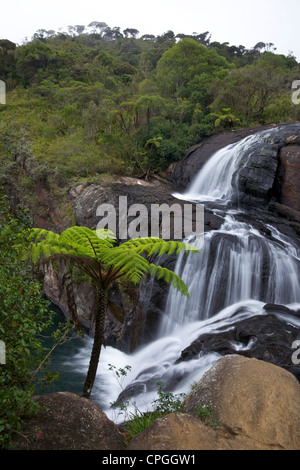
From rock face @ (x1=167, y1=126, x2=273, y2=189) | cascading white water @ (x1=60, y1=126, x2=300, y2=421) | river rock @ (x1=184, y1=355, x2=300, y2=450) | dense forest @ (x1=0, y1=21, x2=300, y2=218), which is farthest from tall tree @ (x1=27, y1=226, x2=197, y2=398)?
rock face @ (x1=167, y1=126, x2=273, y2=189)

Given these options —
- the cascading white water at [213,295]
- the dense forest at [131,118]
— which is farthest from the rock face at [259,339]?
the dense forest at [131,118]

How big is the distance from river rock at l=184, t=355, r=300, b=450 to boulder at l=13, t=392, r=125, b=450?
3.28 ft

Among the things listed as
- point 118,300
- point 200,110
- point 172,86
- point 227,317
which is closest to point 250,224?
point 227,317

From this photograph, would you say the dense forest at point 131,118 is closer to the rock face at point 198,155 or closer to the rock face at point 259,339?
the rock face at point 198,155

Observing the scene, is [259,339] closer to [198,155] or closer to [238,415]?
[238,415]

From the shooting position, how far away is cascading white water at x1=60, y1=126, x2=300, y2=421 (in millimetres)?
6590

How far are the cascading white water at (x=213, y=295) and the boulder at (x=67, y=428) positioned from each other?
122 inches

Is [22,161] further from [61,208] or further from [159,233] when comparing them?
[159,233]

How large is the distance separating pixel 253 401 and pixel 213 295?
4.17 meters

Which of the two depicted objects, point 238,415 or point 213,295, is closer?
point 238,415

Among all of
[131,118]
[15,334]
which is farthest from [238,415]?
[131,118]

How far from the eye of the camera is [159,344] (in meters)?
7.12

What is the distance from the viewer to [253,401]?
3.23 metres

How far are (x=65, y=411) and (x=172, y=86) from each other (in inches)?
839
